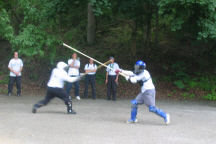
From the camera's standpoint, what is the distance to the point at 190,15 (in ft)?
34.7

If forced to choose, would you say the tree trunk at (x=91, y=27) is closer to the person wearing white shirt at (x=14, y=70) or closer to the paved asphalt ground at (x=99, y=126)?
the person wearing white shirt at (x=14, y=70)

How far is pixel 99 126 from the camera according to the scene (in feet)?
22.6

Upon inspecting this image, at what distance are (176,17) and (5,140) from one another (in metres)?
7.69

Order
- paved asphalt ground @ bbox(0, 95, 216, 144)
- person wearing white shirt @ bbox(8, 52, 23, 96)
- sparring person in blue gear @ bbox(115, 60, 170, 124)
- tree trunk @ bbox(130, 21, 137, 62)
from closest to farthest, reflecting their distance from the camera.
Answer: paved asphalt ground @ bbox(0, 95, 216, 144) → sparring person in blue gear @ bbox(115, 60, 170, 124) → person wearing white shirt @ bbox(8, 52, 23, 96) → tree trunk @ bbox(130, 21, 137, 62)

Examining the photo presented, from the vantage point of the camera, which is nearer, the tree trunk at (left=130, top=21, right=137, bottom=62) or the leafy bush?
the leafy bush

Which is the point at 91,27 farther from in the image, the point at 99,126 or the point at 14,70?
the point at 99,126

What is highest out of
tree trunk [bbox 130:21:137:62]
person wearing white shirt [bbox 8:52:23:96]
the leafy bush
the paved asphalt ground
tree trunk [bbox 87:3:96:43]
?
tree trunk [bbox 87:3:96:43]

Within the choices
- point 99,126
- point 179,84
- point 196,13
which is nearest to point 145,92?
point 99,126

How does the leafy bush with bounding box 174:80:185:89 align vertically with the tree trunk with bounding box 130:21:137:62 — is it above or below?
below

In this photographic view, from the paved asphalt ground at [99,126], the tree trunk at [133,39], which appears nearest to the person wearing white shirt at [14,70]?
the paved asphalt ground at [99,126]

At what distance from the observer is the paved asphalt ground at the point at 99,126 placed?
5.83 metres

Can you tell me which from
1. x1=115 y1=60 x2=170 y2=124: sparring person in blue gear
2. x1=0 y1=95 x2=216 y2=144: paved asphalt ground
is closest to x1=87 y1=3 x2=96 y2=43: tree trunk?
x1=0 y1=95 x2=216 y2=144: paved asphalt ground

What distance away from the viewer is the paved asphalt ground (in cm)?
583

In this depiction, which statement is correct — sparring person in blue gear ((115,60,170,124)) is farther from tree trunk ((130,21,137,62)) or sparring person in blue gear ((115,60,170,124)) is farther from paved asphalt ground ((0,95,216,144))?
tree trunk ((130,21,137,62))
